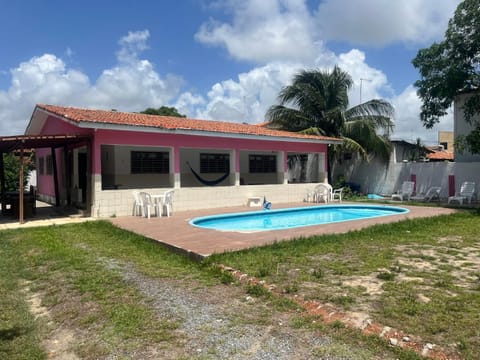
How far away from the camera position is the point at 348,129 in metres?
22.2

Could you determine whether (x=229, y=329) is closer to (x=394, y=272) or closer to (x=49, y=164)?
(x=394, y=272)

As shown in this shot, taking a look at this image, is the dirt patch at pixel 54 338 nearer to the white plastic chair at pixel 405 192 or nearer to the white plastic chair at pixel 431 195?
the white plastic chair at pixel 405 192

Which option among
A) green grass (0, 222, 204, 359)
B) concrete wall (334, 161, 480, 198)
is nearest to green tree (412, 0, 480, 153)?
concrete wall (334, 161, 480, 198)

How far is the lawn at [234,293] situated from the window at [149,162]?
9.96 m

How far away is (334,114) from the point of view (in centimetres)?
2195

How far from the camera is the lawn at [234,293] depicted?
11.6 ft

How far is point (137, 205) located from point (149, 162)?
5894 mm

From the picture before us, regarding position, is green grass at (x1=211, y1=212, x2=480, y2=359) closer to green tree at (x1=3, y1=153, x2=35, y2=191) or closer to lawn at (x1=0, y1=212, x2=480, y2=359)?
lawn at (x1=0, y1=212, x2=480, y2=359)

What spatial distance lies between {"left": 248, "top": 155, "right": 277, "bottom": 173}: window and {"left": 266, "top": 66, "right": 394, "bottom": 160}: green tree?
221cm

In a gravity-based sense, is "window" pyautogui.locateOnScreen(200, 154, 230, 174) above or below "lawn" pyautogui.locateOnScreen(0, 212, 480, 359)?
above

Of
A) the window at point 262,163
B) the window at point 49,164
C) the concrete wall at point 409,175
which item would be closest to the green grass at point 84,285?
the window at point 49,164

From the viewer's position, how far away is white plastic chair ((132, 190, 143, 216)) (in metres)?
13.0

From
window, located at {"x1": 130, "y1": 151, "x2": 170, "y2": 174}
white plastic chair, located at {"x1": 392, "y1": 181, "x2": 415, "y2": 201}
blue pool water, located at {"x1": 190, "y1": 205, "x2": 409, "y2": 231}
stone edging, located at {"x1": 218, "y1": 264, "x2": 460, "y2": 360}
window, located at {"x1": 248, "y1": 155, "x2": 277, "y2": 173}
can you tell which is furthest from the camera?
window, located at {"x1": 248, "y1": 155, "x2": 277, "y2": 173}

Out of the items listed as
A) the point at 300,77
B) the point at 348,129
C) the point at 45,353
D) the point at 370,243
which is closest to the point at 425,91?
the point at 348,129
